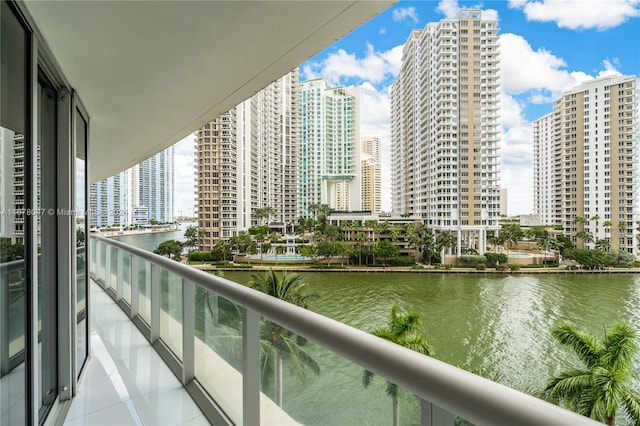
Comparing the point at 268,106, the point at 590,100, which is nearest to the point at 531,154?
the point at 590,100

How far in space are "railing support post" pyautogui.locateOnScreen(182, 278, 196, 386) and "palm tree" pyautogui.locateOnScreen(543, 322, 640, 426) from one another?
1489 centimetres

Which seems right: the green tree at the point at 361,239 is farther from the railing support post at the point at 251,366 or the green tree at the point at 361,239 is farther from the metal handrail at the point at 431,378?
the metal handrail at the point at 431,378

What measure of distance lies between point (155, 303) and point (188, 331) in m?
0.70

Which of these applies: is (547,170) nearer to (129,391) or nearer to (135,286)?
(135,286)

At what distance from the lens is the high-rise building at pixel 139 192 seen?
6352mm

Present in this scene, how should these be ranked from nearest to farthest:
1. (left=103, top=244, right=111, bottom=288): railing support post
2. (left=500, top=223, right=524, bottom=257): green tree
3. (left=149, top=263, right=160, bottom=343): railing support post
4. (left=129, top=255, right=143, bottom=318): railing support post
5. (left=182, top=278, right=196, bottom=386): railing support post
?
(left=182, top=278, right=196, bottom=386): railing support post → (left=149, top=263, right=160, bottom=343): railing support post → (left=129, top=255, right=143, bottom=318): railing support post → (left=103, top=244, right=111, bottom=288): railing support post → (left=500, top=223, right=524, bottom=257): green tree

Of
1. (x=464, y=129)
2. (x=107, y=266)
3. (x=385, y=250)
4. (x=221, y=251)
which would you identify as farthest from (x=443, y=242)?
(x=107, y=266)

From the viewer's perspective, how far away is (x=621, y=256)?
74.0 ft

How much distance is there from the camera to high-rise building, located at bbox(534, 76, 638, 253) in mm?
19812

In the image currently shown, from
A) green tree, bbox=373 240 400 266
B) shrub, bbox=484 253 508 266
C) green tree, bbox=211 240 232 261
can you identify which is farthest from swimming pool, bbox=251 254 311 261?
shrub, bbox=484 253 508 266

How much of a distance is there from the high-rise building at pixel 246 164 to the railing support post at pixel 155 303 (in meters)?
32.9

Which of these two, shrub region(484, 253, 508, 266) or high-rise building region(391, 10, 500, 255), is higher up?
high-rise building region(391, 10, 500, 255)

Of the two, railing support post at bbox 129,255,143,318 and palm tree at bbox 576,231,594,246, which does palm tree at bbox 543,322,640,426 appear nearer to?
palm tree at bbox 576,231,594,246

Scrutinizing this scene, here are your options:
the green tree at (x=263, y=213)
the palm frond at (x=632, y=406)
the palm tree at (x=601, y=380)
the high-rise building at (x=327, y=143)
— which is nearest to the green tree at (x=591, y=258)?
the palm tree at (x=601, y=380)
